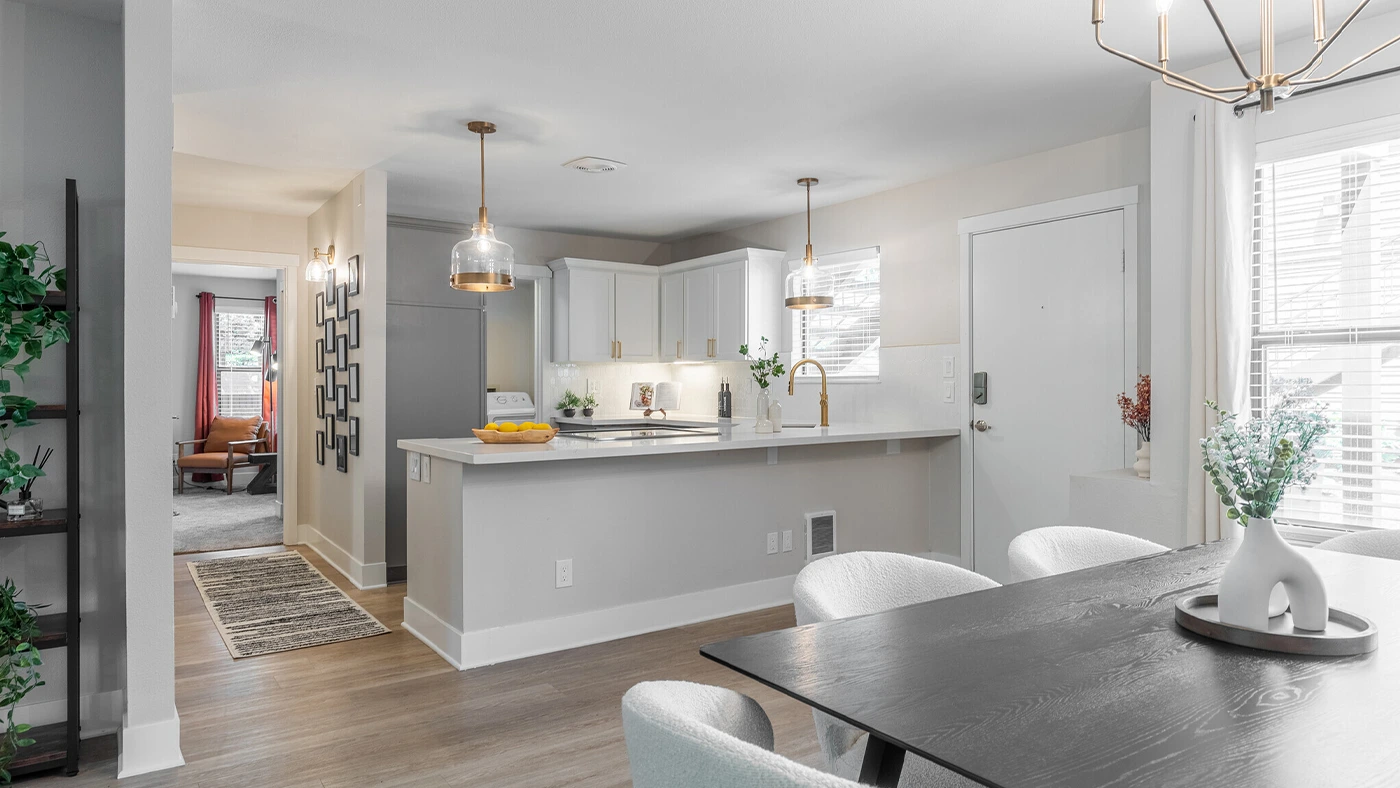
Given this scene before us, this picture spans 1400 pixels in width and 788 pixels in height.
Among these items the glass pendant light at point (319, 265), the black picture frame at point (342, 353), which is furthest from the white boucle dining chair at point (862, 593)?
the glass pendant light at point (319, 265)

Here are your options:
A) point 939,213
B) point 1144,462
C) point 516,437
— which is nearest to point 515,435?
point 516,437

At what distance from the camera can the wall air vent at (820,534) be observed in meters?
4.50

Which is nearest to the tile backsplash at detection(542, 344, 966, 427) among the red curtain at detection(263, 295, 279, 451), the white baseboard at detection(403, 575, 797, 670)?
the white baseboard at detection(403, 575, 797, 670)

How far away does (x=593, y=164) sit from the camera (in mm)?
4641

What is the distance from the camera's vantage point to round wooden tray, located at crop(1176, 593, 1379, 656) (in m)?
1.36

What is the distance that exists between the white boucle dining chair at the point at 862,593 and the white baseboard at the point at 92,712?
2.45 metres

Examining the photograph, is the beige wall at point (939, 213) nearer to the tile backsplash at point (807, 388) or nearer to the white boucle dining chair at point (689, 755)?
the tile backsplash at point (807, 388)

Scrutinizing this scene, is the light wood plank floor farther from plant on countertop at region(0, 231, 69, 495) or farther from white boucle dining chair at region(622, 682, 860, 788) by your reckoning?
white boucle dining chair at region(622, 682, 860, 788)

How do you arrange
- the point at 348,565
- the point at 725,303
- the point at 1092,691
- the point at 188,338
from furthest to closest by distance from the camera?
the point at 188,338 → the point at 725,303 → the point at 348,565 → the point at 1092,691

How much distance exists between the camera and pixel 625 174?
501cm

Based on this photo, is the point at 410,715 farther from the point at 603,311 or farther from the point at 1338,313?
the point at 603,311

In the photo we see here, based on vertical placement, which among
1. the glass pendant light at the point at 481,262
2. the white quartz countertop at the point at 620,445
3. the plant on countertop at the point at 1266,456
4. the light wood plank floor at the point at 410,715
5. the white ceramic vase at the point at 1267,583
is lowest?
the light wood plank floor at the point at 410,715

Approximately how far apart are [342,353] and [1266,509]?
197 inches

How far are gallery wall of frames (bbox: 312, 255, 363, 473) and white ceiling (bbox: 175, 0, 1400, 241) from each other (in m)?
0.66
